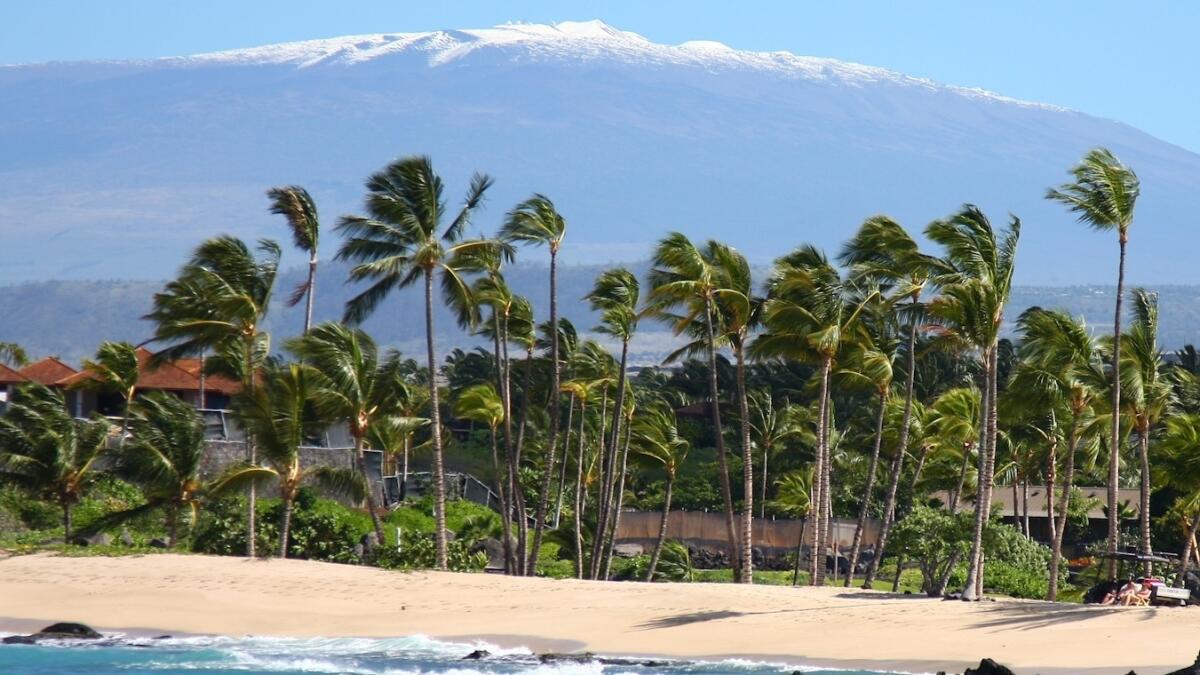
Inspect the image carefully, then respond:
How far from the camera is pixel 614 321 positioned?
47594 millimetres

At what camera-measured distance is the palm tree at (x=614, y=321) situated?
47.4 m

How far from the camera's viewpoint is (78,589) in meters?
40.2

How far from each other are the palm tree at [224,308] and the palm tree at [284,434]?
95cm

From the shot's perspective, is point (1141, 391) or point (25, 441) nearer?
point (1141, 391)

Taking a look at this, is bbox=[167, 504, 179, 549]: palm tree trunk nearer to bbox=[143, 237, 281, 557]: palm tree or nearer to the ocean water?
bbox=[143, 237, 281, 557]: palm tree

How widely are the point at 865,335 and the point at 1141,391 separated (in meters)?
7.45

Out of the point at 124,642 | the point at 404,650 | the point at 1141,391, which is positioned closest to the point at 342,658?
the point at 404,650

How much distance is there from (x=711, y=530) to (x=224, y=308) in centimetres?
2758

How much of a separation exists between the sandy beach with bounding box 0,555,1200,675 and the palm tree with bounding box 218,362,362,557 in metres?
1.89

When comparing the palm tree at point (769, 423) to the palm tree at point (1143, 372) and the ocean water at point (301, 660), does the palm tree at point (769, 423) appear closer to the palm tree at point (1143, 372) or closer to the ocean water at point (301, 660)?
the palm tree at point (1143, 372)

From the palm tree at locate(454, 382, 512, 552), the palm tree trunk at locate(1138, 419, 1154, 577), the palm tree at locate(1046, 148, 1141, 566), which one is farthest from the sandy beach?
the palm tree at locate(454, 382, 512, 552)

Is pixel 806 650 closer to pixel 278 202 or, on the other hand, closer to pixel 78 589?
pixel 78 589

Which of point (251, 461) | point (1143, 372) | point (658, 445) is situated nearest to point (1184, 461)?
point (1143, 372)

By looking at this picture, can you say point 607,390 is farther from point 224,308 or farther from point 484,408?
point 224,308
